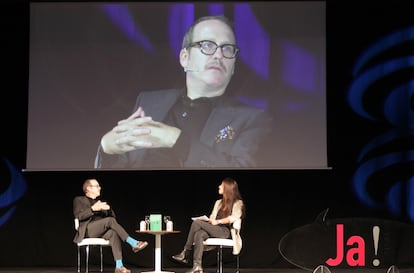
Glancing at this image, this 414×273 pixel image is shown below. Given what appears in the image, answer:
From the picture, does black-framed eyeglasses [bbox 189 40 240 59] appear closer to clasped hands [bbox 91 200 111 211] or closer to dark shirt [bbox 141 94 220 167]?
dark shirt [bbox 141 94 220 167]

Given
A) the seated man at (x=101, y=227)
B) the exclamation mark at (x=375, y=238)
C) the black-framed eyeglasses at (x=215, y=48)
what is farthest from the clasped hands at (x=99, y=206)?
the exclamation mark at (x=375, y=238)

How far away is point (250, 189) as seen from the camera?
7.08m

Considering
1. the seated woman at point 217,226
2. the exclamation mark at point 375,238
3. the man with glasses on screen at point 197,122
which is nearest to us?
the exclamation mark at point 375,238

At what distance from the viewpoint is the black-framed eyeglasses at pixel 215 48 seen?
7.05m

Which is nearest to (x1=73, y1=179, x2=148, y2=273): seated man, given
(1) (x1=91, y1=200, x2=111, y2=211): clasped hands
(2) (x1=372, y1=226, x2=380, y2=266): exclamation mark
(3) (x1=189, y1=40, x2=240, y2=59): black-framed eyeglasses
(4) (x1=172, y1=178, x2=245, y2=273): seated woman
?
(1) (x1=91, y1=200, x2=111, y2=211): clasped hands

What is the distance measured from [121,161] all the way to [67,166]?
591 mm

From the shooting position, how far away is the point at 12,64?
→ 7.29 m

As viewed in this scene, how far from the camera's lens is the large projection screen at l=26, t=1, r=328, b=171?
6980 millimetres

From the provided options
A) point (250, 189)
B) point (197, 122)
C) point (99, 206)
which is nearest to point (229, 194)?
Result: point (250, 189)

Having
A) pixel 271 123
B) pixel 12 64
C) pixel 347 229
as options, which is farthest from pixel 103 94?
pixel 347 229

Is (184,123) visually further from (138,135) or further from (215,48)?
(215,48)

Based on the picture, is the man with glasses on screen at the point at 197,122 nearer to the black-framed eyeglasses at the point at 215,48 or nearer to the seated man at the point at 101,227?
the black-framed eyeglasses at the point at 215,48

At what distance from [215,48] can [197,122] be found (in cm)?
83

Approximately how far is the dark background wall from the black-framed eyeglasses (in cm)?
105
